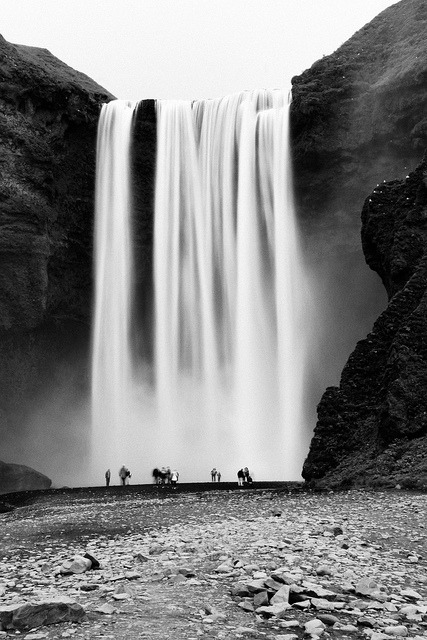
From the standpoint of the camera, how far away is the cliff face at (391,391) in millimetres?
19016

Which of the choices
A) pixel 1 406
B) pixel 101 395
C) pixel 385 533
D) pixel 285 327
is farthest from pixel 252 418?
pixel 385 533

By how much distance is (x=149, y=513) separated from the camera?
16.1 m

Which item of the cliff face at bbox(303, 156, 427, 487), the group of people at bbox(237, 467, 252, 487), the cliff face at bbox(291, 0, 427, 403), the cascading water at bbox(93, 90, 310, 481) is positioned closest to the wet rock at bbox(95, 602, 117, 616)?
the cliff face at bbox(303, 156, 427, 487)

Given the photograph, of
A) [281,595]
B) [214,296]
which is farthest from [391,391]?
[214,296]

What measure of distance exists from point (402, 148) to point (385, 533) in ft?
113

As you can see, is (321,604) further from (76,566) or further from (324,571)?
(76,566)

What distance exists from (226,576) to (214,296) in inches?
1431

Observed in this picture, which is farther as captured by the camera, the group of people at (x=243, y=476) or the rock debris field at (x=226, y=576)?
the group of people at (x=243, y=476)

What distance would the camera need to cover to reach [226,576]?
24.7 ft

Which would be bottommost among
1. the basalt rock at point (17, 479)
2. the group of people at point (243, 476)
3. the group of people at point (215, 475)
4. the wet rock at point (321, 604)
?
the wet rock at point (321, 604)

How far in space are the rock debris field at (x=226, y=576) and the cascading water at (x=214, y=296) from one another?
1090 inches

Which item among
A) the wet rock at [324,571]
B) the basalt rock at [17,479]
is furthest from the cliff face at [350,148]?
the wet rock at [324,571]

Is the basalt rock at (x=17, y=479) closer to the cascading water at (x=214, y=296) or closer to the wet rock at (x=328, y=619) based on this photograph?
the cascading water at (x=214, y=296)

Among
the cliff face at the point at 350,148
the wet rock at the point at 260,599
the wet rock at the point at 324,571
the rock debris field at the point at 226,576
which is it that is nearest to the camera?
the rock debris field at the point at 226,576
